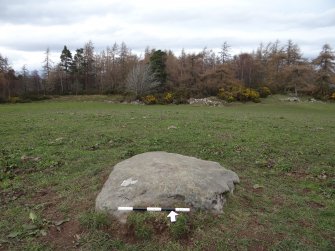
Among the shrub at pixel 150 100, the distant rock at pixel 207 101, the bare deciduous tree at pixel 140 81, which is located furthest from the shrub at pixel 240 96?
the bare deciduous tree at pixel 140 81

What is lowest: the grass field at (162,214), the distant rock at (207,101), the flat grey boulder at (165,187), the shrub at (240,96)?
the grass field at (162,214)

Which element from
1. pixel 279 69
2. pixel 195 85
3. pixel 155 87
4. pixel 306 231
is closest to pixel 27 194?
pixel 306 231

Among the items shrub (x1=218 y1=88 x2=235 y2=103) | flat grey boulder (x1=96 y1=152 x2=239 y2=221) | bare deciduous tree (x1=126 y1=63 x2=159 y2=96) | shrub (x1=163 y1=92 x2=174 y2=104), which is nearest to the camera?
flat grey boulder (x1=96 y1=152 x2=239 y2=221)

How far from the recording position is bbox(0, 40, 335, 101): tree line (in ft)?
197

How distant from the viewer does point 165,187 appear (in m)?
6.38

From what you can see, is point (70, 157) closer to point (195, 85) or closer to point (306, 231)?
point (306, 231)

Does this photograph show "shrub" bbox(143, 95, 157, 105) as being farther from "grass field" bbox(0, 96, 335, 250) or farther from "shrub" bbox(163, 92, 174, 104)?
"grass field" bbox(0, 96, 335, 250)

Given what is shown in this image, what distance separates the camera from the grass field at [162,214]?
18.7 feet

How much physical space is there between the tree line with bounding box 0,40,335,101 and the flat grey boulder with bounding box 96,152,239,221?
155 ft

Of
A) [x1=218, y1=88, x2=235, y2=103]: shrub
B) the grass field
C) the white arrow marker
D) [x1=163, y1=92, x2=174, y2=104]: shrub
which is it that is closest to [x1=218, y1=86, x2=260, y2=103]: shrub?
[x1=218, y1=88, x2=235, y2=103]: shrub

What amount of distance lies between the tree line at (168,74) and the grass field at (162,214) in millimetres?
41831

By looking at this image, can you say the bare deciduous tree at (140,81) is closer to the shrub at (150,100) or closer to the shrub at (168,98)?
the shrub at (150,100)

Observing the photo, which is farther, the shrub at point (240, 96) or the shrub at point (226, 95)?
the shrub at point (240, 96)

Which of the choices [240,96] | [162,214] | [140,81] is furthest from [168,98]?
[162,214]
